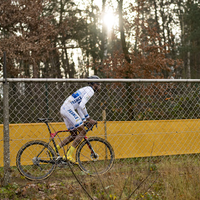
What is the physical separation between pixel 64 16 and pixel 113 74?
9928 mm

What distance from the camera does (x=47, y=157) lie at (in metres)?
4.96

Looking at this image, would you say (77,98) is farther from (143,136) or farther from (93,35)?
(93,35)

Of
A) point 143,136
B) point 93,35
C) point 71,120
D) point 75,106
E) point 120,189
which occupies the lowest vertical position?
point 143,136

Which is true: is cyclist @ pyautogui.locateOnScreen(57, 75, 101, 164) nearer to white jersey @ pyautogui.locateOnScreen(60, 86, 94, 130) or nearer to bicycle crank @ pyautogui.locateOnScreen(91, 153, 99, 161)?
white jersey @ pyautogui.locateOnScreen(60, 86, 94, 130)

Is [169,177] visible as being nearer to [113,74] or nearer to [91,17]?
[113,74]

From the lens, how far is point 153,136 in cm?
672

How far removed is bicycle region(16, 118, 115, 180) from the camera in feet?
16.0

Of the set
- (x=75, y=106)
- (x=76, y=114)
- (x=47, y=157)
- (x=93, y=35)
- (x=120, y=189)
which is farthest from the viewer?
(x=93, y=35)

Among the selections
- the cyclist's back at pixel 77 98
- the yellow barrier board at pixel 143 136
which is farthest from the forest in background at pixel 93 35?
the cyclist's back at pixel 77 98

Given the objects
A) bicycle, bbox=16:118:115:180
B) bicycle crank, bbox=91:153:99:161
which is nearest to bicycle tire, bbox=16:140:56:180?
bicycle, bbox=16:118:115:180

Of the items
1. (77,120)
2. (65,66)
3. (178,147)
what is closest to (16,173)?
(77,120)

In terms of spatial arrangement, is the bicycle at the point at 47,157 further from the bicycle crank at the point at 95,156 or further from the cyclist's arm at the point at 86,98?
the cyclist's arm at the point at 86,98

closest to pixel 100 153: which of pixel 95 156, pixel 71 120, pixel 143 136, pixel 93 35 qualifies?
pixel 95 156

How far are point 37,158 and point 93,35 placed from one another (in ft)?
60.6
